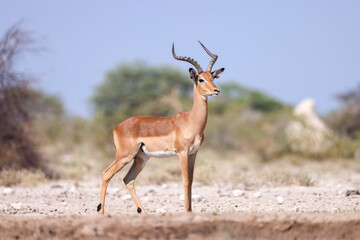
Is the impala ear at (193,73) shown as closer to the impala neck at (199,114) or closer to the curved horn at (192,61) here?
the curved horn at (192,61)

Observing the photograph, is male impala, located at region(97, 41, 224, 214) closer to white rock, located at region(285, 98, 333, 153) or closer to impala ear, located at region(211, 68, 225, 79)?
impala ear, located at region(211, 68, 225, 79)

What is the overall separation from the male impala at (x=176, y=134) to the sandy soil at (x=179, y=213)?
30.9 inches

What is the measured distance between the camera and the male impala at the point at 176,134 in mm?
7688

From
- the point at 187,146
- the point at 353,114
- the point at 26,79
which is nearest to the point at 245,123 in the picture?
the point at 353,114

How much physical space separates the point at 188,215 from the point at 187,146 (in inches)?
62.9

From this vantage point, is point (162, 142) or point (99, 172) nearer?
point (162, 142)

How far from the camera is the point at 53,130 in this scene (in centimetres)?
2875

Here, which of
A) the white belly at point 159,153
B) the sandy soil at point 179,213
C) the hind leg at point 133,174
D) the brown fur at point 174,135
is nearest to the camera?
the sandy soil at point 179,213

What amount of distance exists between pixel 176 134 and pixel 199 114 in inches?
18.2

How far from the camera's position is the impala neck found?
7766 millimetres

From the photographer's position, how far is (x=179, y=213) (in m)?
6.80

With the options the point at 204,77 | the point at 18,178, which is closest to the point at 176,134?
the point at 204,77

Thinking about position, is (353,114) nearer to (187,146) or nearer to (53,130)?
(53,130)

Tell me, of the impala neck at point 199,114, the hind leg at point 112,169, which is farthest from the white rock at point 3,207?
the impala neck at point 199,114
